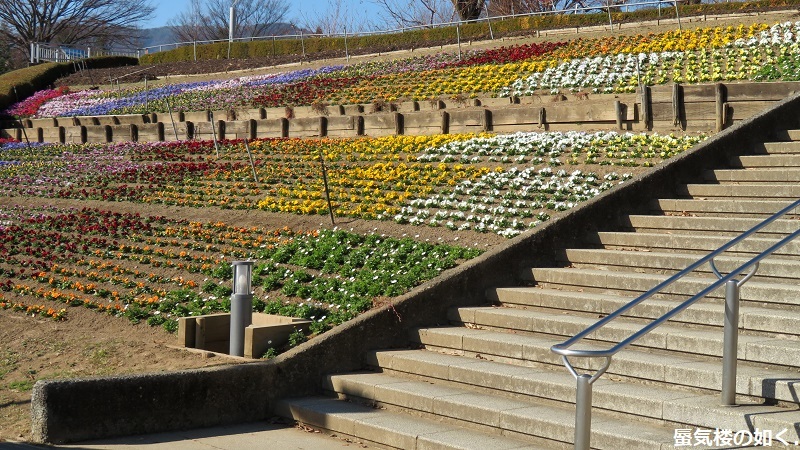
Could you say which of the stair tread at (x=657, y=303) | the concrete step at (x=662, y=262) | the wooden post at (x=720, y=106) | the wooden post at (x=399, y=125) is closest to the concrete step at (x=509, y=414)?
the stair tread at (x=657, y=303)

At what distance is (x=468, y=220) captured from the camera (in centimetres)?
1354

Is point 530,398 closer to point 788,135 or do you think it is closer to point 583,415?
point 583,415

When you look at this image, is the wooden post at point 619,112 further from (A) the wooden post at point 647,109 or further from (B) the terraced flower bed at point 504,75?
(B) the terraced flower bed at point 504,75

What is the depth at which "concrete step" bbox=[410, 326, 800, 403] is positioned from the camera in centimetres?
679

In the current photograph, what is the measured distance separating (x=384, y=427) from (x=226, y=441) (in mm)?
1419

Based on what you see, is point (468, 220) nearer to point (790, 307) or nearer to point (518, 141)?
point (518, 141)

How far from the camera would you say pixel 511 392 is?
26.5 feet

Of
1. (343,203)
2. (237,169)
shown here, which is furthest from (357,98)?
(343,203)

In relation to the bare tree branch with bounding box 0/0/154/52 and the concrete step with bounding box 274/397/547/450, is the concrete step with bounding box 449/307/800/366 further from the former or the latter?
the bare tree branch with bounding box 0/0/154/52

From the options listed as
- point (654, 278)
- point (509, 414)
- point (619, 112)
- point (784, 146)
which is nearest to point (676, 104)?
point (619, 112)

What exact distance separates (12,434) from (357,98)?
76.0 ft

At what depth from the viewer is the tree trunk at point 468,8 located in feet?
167

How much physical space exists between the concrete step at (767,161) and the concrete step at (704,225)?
5.41 feet

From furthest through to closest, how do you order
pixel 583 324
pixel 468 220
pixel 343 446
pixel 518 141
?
1. pixel 518 141
2. pixel 468 220
3. pixel 583 324
4. pixel 343 446
